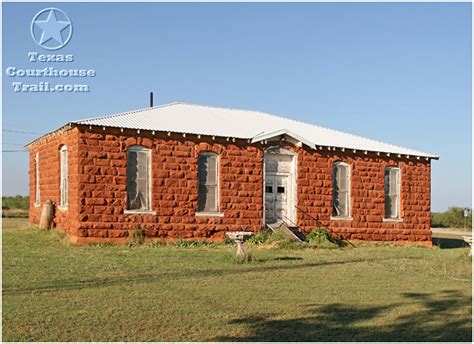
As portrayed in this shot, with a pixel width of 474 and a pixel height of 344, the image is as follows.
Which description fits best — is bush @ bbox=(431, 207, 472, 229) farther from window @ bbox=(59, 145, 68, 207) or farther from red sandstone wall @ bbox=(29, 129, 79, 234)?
window @ bbox=(59, 145, 68, 207)

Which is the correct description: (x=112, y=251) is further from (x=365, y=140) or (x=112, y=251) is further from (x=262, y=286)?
(x=365, y=140)

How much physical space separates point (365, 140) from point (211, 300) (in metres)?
17.2

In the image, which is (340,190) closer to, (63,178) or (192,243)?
(192,243)

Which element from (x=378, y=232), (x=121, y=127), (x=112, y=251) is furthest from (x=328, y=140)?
(x=112, y=251)

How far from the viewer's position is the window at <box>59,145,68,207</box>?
2136cm

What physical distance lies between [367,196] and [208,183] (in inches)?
267

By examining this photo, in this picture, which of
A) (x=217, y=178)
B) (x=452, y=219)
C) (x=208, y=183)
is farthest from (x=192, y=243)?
(x=452, y=219)

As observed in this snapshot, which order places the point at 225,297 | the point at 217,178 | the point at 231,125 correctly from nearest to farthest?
the point at 225,297
the point at 217,178
the point at 231,125

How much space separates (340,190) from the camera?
2389 cm

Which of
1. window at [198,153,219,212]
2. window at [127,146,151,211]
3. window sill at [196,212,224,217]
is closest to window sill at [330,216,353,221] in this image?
window sill at [196,212,224,217]

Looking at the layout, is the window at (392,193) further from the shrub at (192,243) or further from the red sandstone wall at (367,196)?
the shrub at (192,243)

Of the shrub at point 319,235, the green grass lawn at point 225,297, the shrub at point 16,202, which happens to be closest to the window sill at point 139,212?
the green grass lawn at point 225,297

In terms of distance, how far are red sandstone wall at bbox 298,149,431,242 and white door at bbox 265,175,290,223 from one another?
1.69ft

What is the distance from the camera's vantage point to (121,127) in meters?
19.6
